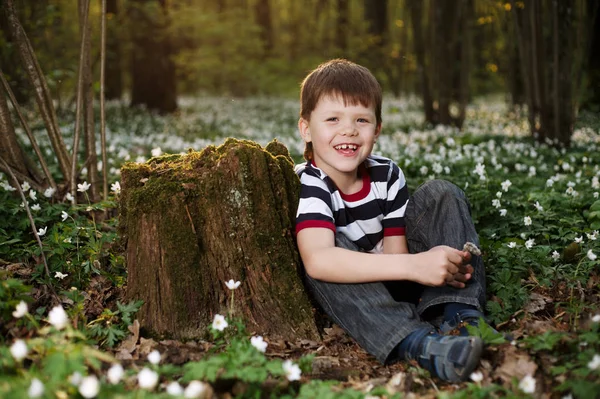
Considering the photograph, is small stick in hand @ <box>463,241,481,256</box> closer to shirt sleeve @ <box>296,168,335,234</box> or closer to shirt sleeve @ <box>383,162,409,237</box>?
shirt sleeve @ <box>383,162,409,237</box>

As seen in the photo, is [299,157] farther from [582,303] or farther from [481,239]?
[582,303]

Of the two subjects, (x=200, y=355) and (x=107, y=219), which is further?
(x=107, y=219)

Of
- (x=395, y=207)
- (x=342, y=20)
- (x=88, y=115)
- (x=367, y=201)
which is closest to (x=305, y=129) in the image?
(x=367, y=201)

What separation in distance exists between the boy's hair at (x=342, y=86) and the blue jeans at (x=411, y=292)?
656 millimetres

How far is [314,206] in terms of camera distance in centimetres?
308

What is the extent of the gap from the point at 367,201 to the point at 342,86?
0.71 metres

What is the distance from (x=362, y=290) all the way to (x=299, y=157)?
4.34 meters

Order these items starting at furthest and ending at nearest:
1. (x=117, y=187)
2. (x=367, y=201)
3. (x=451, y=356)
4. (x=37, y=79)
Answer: (x=37, y=79)
(x=117, y=187)
(x=367, y=201)
(x=451, y=356)

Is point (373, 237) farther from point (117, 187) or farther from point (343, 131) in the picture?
point (117, 187)

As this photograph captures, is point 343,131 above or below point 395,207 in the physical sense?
above

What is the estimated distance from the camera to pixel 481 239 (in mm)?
4027

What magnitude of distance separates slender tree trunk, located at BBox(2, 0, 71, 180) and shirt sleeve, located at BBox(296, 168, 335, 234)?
2.50 metres

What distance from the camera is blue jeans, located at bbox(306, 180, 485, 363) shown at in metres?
2.89

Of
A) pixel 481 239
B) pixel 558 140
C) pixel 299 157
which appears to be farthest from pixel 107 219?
pixel 558 140
